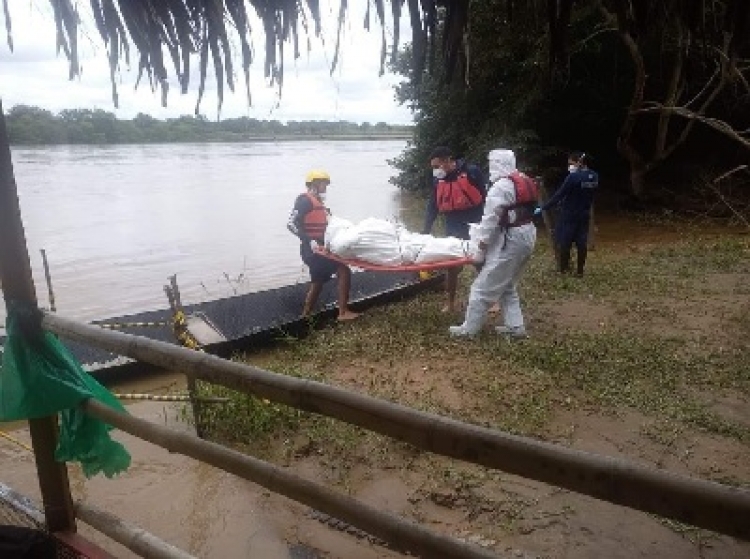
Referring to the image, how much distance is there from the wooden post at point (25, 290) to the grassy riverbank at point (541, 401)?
1.60m

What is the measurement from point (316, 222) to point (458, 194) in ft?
Answer: 4.93

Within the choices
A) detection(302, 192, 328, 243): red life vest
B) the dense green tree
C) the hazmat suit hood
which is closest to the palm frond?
the hazmat suit hood

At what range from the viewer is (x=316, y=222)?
6.56 metres

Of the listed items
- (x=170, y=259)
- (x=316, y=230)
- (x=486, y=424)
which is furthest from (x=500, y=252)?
(x=170, y=259)

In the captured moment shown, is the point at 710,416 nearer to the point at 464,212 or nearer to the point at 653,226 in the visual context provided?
the point at 464,212

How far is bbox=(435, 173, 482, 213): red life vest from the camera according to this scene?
6.74 meters

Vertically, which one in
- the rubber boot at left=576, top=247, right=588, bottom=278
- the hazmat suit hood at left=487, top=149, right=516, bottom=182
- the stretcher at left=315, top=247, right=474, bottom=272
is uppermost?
the hazmat suit hood at left=487, top=149, right=516, bottom=182

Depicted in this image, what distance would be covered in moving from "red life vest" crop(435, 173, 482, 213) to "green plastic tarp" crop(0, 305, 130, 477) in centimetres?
487

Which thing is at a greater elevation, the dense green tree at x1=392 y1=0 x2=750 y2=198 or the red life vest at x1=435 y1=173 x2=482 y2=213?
the dense green tree at x1=392 y1=0 x2=750 y2=198

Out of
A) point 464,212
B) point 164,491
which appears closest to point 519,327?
point 464,212

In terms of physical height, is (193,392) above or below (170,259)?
above

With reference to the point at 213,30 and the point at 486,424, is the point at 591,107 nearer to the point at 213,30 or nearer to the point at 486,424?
the point at 486,424

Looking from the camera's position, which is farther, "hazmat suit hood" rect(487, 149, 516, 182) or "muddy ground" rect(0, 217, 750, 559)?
"hazmat suit hood" rect(487, 149, 516, 182)

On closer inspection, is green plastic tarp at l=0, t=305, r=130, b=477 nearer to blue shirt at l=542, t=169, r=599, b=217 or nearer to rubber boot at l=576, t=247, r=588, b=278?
blue shirt at l=542, t=169, r=599, b=217
